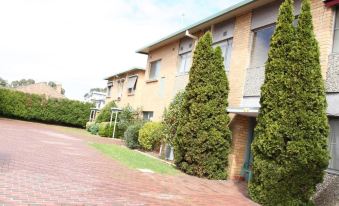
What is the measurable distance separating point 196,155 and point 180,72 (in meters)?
7.91

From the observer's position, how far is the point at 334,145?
10008mm

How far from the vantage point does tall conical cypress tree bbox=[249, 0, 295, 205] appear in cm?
927

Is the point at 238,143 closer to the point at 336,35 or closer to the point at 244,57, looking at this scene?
the point at 244,57

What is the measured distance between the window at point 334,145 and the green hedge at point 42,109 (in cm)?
3402

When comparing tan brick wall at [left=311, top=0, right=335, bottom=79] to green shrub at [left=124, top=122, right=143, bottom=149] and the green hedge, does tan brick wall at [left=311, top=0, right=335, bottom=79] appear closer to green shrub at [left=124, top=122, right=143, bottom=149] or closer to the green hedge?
green shrub at [left=124, top=122, right=143, bottom=149]

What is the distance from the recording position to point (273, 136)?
9.51 meters

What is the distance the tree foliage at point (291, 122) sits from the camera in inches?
352

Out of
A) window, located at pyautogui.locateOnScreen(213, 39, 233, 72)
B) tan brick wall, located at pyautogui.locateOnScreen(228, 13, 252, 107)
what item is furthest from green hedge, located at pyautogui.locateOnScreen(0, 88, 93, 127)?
tan brick wall, located at pyautogui.locateOnScreen(228, 13, 252, 107)

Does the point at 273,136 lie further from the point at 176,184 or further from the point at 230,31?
the point at 230,31

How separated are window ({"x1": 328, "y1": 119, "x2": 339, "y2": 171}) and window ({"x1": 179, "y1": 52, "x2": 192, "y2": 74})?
9.84 meters

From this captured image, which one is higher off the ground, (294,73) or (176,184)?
(294,73)

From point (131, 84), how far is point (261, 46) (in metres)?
17.7

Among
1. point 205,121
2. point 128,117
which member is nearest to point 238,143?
point 205,121

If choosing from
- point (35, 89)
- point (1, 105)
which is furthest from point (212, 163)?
point (35, 89)
